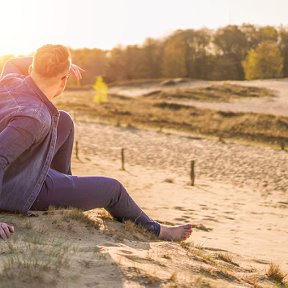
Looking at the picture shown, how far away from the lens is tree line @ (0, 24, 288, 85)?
6788cm

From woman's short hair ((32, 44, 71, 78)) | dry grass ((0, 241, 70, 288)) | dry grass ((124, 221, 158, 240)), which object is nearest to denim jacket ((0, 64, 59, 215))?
woman's short hair ((32, 44, 71, 78))

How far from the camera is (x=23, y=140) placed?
11.6 ft

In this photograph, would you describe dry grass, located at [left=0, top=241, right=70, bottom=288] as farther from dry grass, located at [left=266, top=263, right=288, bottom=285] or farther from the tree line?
the tree line

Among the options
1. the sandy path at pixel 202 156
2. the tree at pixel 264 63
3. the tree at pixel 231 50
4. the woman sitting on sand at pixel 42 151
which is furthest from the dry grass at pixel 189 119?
the tree at pixel 231 50

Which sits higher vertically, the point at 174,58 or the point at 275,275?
the point at 174,58

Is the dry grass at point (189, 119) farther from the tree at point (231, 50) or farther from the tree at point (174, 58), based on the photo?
the tree at point (231, 50)

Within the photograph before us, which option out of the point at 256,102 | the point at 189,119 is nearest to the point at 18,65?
Answer: the point at 189,119

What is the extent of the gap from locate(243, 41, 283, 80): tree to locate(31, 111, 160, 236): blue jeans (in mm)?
58272

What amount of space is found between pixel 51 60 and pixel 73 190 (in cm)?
110

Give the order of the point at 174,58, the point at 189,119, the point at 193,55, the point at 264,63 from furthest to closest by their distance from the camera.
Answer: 1. the point at 193,55
2. the point at 174,58
3. the point at 264,63
4. the point at 189,119

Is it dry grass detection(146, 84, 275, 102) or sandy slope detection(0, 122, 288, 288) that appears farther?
dry grass detection(146, 84, 275, 102)

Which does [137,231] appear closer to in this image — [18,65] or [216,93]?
[18,65]

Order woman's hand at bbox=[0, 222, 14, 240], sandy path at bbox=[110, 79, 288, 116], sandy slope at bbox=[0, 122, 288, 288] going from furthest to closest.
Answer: sandy path at bbox=[110, 79, 288, 116], woman's hand at bbox=[0, 222, 14, 240], sandy slope at bbox=[0, 122, 288, 288]

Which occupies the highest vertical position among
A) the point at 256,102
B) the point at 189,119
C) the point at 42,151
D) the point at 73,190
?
the point at 42,151
